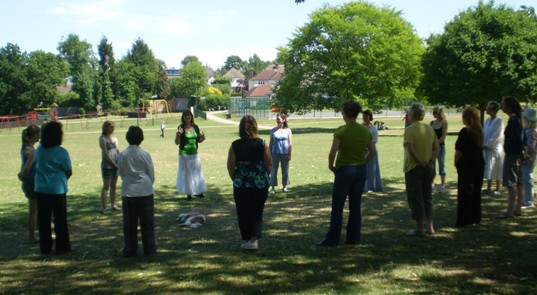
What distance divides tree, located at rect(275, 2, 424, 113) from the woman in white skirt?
122ft

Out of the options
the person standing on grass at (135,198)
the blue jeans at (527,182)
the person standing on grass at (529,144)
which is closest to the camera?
the person standing on grass at (135,198)

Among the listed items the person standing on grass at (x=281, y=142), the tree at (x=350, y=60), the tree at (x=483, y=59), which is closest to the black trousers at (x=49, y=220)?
the person standing on grass at (x=281, y=142)

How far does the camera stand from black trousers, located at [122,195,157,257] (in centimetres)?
705

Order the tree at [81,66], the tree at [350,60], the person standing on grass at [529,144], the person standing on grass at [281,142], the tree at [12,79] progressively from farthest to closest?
1. the tree at [81,66]
2. the tree at [12,79]
3. the tree at [350,60]
4. the person standing on grass at [281,142]
5. the person standing on grass at [529,144]

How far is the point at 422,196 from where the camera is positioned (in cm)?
776

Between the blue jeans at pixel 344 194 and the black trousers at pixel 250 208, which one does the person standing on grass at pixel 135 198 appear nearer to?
the black trousers at pixel 250 208

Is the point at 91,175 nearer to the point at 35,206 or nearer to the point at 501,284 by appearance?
the point at 35,206

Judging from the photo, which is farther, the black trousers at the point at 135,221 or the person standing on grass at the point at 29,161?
the person standing on grass at the point at 29,161

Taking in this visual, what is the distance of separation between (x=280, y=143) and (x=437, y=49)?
29.7m

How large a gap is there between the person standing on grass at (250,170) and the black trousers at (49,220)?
2.36 m

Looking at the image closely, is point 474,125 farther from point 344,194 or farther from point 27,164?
point 27,164

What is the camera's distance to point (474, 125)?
8.31 m

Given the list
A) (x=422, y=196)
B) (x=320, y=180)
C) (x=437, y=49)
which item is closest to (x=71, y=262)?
(x=422, y=196)

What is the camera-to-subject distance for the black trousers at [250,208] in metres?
7.19
